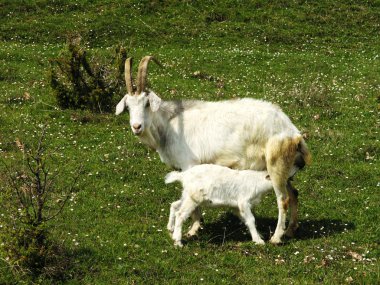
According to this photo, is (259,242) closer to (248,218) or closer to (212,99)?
(248,218)

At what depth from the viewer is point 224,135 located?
958cm

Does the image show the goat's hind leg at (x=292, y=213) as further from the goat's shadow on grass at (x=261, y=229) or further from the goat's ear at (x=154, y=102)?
the goat's ear at (x=154, y=102)

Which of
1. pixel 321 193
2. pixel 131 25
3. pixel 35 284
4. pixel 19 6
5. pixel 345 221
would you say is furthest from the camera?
pixel 19 6

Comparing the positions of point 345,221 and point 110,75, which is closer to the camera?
point 345,221

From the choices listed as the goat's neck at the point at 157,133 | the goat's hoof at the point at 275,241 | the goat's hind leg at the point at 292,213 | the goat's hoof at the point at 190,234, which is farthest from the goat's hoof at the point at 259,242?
the goat's neck at the point at 157,133

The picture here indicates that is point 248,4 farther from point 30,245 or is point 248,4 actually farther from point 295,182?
point 30,245

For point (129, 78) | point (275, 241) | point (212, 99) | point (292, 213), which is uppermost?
point (129, 78)

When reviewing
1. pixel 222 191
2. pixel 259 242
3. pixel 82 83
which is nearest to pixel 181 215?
pixel 222 191

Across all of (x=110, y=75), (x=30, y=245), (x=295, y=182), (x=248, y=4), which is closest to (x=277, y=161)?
(x=295, y=182)

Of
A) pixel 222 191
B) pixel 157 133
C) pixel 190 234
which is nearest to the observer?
pixel 222 191

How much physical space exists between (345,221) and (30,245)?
16.3ft

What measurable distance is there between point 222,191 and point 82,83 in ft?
24.5

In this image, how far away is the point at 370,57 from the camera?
896 inches

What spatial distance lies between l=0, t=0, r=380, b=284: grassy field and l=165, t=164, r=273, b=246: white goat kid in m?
0.37
